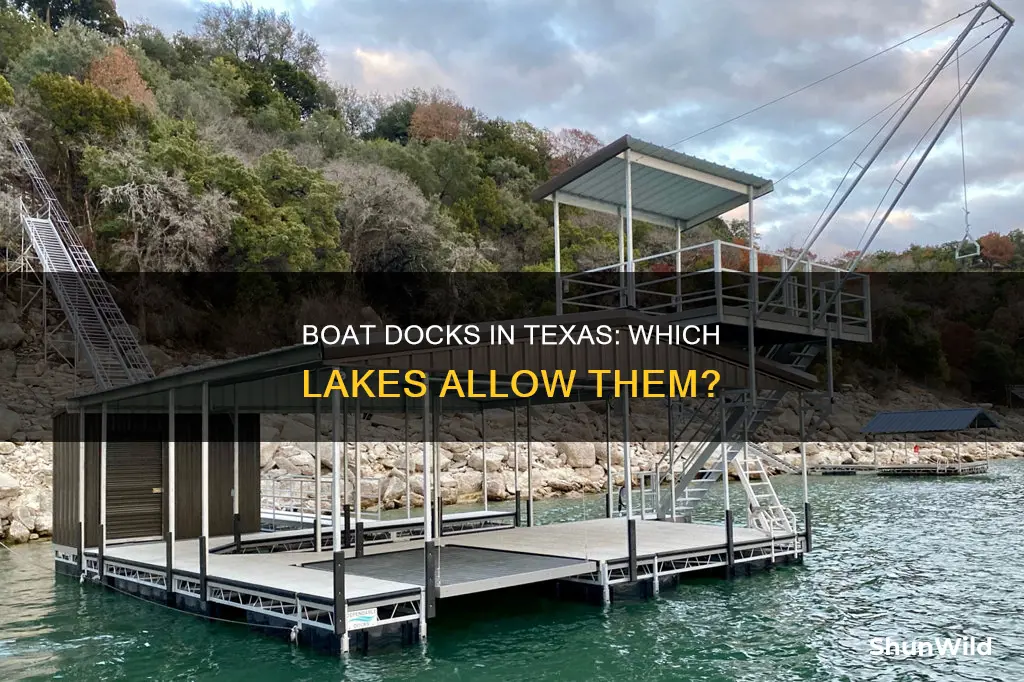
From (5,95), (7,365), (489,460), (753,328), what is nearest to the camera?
(753,328)

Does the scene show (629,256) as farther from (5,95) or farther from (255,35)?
(255,35)

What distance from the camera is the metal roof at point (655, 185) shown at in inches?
734

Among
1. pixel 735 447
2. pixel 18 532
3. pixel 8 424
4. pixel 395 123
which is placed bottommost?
pixel 18 532

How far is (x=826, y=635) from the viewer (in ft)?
42.9

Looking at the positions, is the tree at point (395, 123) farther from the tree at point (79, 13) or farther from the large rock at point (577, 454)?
the large rock at point (577, 454)

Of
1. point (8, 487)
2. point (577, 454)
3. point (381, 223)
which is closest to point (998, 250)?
point (577, 454)

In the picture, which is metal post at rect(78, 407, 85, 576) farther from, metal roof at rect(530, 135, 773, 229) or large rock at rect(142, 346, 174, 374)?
large rock at rect(142, 346, 174, 374)

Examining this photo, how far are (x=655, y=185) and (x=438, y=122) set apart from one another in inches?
1963

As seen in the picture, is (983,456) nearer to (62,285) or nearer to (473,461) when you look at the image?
(473,461)

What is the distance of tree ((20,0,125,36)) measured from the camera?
62125 millimetres

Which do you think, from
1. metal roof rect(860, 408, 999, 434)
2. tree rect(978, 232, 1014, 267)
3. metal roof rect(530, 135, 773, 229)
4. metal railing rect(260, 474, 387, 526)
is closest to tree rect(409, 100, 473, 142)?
metal roof rect(860, 408, 999, 434)

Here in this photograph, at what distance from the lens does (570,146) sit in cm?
7444

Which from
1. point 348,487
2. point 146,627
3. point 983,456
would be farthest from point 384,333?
point 983,456

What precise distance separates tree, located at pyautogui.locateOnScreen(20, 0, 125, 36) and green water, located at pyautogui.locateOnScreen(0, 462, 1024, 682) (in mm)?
52848
